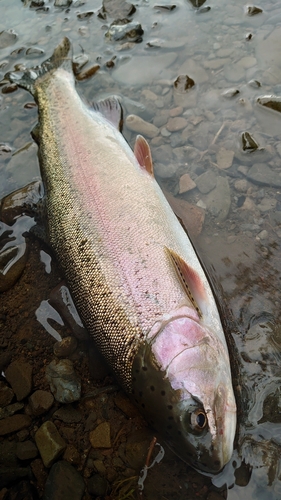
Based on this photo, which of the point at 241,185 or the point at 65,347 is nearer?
the point at 65,347

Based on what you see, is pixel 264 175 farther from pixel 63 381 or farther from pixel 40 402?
pixel 40 402

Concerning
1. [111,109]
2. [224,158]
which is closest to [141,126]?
[111,109]

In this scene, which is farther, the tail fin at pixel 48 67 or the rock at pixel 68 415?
the tail fin at pixel 48 67

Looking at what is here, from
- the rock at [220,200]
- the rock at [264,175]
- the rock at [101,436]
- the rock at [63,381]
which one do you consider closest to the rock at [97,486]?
the rock at [101,436]

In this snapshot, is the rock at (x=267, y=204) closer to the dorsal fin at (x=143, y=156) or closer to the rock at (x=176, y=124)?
the dorsal fin at (x=143, y=156)

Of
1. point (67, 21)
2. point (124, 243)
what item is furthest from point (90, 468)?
point (67, 21)

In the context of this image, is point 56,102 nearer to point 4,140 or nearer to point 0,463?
point 4,140
